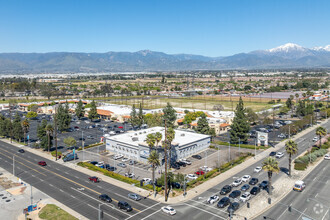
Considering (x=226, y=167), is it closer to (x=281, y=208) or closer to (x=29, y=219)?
(x=281, y=208)

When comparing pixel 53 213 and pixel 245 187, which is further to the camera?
pixel 245 187

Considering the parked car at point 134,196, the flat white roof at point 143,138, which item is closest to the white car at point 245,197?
the parked car at point 134,196

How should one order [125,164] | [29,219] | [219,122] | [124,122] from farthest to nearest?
1. [124,122]
2. [219,122]
3. [125,164]
4. [29,219]

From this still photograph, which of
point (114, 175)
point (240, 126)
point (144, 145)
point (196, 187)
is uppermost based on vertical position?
point (240, 126)

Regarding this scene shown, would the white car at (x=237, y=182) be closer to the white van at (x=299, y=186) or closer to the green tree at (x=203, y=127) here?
the white van at (x=299, y=186)

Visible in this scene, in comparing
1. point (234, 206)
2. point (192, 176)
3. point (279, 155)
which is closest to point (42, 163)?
point (192, 176)

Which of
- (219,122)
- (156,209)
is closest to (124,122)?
(219,122)

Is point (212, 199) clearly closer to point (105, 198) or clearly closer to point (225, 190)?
point (225, 190)

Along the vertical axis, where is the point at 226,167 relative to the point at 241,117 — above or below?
below
